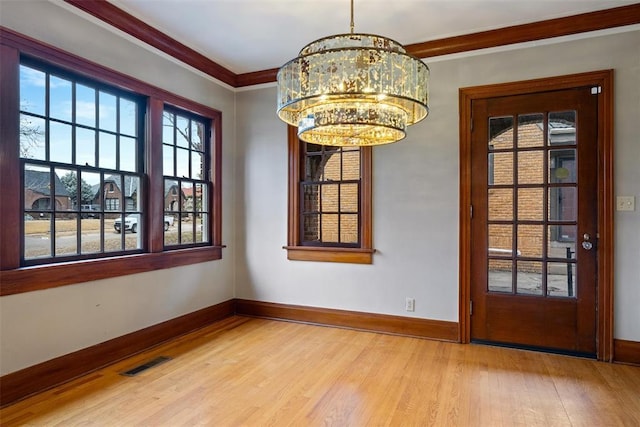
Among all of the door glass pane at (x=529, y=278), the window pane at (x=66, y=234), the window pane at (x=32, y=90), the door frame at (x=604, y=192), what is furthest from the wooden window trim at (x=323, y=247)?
the window pane at (x=32, y=90)

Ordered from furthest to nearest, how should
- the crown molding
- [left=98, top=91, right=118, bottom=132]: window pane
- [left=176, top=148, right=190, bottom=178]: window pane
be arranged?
[left=176, top=148, right=190, bottom=178]: window pane, [left=98, top=91, right=118, bottom=132]: window pane, the crown molding

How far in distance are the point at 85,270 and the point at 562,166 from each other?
3914mm

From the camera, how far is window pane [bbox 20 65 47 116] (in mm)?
2504

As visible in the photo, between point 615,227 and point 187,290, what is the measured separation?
151 inches

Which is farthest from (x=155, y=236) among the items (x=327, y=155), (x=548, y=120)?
(x=548, y=120)

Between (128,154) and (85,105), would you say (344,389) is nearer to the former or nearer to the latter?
(128,154)

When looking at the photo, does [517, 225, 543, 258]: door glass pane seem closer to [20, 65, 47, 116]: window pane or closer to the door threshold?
the door threshold

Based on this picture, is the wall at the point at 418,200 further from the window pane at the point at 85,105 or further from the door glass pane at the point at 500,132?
the window pane at the point at 85,105

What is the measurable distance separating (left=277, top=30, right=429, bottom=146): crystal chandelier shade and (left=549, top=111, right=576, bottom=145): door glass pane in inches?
69.7

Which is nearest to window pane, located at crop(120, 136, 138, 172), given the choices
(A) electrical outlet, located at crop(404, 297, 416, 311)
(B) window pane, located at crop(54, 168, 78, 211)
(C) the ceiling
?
(B) window pane, located at crop(54, 168, 78, 211)

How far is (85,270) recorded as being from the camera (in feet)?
9.16

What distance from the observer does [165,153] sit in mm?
3631

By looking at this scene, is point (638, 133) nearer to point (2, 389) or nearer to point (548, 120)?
point (548, 120)

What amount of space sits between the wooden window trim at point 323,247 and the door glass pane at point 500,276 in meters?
1.11
